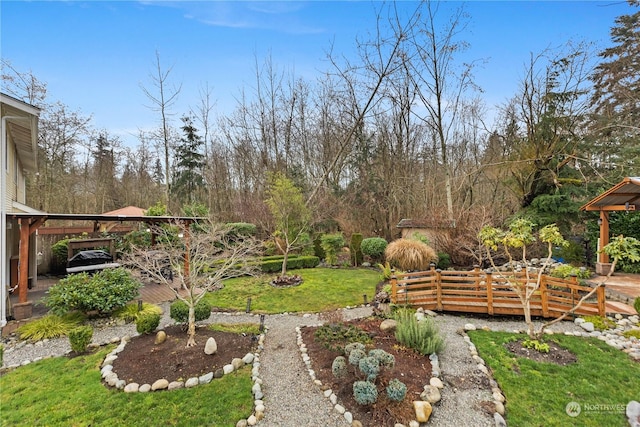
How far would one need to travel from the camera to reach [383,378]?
157 inches

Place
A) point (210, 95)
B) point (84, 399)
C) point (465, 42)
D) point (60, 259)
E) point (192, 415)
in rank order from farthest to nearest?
point (210, 95) → point (465, 42) → point (60, 259) → point (84, 399) → point (192, 415)

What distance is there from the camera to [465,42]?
14969 mm

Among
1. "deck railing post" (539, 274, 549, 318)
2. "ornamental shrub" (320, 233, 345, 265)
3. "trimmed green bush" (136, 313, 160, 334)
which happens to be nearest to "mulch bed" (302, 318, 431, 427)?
"trimmed green bush" (136, 313, 160, 334)

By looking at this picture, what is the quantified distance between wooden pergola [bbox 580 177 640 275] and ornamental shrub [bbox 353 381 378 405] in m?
9.39

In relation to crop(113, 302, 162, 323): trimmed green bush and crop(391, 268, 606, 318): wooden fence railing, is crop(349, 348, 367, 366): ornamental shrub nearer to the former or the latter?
crop(391, 268, 606, 318): wooden fence railing

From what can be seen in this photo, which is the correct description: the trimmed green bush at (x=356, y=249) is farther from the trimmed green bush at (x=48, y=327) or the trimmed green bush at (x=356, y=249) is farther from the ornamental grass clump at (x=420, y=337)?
the trimmed green bush at (x=48, y=327)

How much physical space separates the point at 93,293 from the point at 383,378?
662 cm

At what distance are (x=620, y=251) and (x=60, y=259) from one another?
17.2m

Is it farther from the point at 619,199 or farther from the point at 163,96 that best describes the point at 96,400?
the point at 163,96

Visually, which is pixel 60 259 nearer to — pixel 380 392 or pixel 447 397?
pixel 380 392

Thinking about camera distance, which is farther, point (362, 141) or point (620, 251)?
point (362, 141)

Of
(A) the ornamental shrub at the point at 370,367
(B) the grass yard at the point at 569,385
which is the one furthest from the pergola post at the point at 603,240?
(A) the ornamental shrub at the point at 370,367

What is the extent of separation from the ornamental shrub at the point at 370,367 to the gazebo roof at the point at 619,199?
9394mm

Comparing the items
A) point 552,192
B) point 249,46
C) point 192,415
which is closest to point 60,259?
point 192,415
